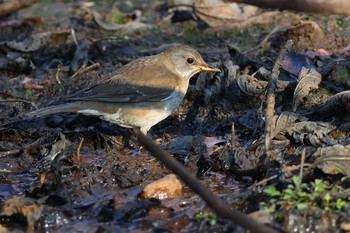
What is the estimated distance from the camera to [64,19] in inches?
433

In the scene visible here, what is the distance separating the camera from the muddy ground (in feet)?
15.3

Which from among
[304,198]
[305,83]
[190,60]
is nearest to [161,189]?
[304,198]

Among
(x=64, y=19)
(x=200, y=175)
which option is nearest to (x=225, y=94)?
(x=200, y=175)

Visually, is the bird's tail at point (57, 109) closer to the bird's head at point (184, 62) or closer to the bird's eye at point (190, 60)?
the bird's head at point (184, 62)

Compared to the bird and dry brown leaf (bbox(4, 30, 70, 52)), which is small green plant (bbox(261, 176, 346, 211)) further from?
dry brown leaf (bbox(4, 30, 70, 52))

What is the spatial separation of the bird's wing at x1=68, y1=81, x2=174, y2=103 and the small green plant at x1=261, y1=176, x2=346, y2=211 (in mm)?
2730

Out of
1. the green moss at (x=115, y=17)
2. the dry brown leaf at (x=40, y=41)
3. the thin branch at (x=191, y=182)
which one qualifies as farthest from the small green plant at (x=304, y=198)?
the green moss at (x=115, y=17)

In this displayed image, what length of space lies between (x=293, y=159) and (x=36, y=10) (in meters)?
7.83

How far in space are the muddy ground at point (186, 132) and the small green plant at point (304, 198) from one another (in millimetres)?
10

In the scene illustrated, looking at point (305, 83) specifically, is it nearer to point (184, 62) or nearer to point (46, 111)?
point (184, 62)

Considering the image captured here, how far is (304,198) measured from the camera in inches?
172

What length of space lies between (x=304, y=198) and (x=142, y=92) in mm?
3059

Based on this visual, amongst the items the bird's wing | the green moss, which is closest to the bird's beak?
the bird's wing

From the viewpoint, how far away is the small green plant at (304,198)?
4312 millimetres
